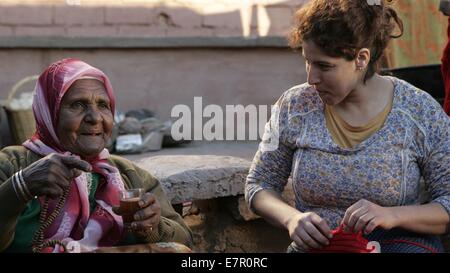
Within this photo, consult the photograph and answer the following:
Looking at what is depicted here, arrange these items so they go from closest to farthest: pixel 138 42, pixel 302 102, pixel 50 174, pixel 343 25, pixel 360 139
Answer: pixel 50 174, pixel 343 25, pixel 360 139, pixel 302 102, pixel 138 42

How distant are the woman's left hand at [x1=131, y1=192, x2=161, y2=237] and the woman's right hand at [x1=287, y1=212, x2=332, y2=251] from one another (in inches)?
19.1

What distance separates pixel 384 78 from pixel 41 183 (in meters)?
1.35

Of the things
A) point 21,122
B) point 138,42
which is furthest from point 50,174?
point 138,42

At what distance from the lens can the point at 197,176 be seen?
4.96 m

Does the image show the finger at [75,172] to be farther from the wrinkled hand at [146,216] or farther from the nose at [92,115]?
the nose at [92,115]

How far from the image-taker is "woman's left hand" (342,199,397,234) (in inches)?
128

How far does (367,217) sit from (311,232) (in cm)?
20

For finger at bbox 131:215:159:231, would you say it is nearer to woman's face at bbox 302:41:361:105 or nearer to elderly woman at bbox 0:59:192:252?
elderly woman at bbox 0:59:192:252

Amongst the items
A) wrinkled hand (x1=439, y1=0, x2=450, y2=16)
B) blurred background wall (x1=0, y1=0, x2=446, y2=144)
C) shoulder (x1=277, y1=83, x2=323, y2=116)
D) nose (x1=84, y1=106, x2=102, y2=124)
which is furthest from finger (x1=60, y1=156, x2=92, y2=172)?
blurred background wall (x1=0, y1=0, x2=446, y2=144)

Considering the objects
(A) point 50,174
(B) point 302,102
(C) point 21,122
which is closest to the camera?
(A) point 50,174

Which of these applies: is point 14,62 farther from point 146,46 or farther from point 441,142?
point 441,142

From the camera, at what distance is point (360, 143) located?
11.4 feet

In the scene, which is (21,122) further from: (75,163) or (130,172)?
(75,163)

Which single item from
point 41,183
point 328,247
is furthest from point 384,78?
point 41,183
